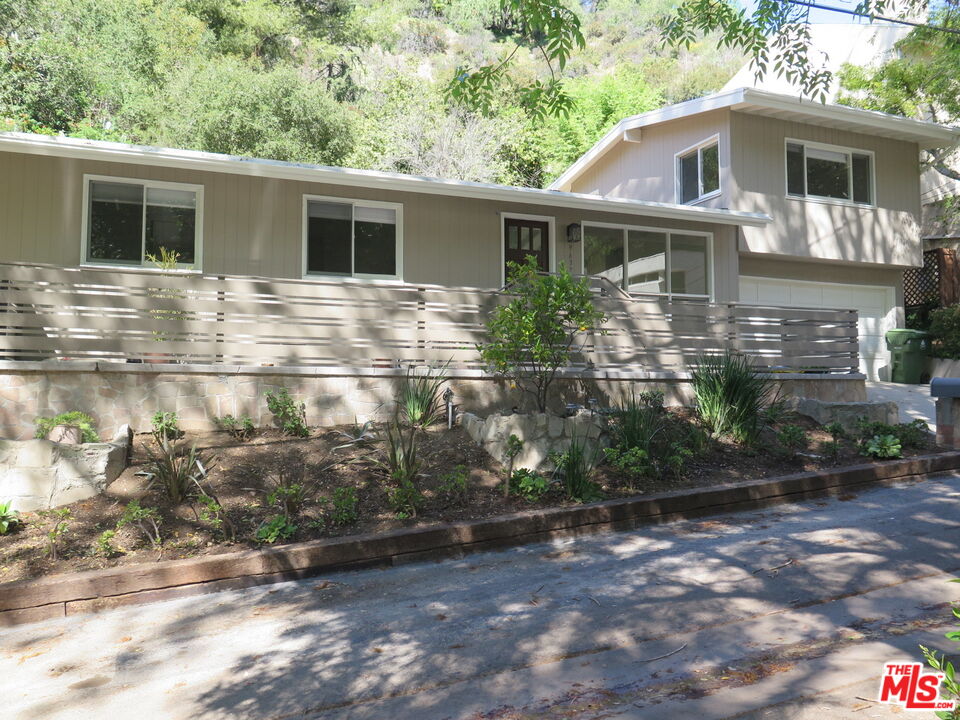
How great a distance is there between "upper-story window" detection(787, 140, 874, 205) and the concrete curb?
9004 millimetres

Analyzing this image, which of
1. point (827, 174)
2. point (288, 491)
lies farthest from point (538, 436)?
point (827, 174)

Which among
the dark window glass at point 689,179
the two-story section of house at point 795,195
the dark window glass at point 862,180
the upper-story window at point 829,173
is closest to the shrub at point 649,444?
the two-story section of house at point 795,195

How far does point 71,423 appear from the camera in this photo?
→ 655 cm

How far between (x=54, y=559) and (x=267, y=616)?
1757 mm

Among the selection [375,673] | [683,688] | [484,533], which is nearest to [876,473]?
[484,533]

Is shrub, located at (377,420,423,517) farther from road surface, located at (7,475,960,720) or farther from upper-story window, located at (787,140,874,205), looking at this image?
upper-story window, located at (787,140,874,205)

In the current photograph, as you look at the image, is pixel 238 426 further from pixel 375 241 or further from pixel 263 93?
pixel 263 93

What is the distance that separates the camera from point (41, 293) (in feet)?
23.9

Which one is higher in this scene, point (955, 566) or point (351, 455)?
point (351, 455)

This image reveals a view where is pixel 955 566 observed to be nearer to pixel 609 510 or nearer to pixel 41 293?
pixel 609 510

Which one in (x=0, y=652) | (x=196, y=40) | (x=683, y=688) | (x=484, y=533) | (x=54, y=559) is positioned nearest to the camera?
(x=683, y=688)

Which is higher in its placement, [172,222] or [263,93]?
[263,93]

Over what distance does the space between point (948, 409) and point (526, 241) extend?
641cm

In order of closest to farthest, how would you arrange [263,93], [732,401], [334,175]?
[732,401] → [334,175] → [263,93]
